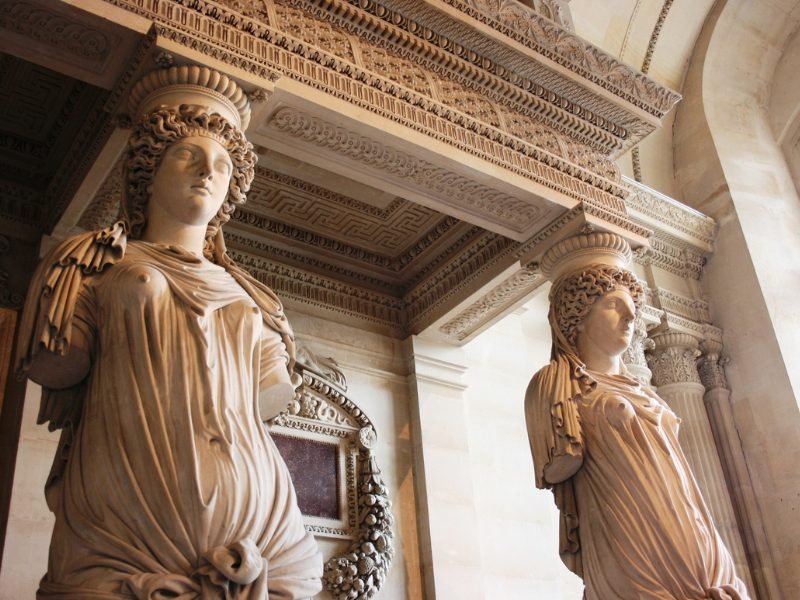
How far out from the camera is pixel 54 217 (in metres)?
4.70

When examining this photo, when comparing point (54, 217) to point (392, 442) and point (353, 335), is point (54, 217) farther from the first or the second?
point (392, 442)

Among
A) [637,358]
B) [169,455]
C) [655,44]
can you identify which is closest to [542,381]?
[169,455]

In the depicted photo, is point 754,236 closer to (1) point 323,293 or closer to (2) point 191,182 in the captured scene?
(1) point 323,293

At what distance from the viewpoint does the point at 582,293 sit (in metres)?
4.65

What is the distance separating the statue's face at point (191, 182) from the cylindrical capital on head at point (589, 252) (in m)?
2.26

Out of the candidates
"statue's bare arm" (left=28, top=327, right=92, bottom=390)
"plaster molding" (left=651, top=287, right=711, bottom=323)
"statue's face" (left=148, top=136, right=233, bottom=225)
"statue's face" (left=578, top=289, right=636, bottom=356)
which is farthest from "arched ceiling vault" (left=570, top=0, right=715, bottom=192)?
"statue's bare arm" (left=28, top=327, right=92, bottom=390)

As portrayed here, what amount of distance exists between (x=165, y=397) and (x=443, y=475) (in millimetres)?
3306

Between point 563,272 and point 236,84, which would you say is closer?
point 236,84

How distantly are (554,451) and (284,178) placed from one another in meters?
2.47

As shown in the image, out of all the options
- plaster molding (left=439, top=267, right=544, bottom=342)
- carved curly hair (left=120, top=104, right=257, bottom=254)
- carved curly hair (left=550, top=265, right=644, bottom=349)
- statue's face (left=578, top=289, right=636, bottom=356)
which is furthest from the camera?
plaster molding (left=439, top=267, right=544, bottom=342)

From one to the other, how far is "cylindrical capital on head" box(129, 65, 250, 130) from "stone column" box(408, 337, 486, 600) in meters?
2.74

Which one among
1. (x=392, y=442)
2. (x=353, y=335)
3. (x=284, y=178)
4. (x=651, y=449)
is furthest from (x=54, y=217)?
(x=651, y=449)

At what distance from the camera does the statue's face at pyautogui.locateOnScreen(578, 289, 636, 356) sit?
4.48 meters

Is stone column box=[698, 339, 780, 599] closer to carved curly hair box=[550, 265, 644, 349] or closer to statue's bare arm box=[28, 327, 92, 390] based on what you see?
carved curly hair box=[550, 265, 644, 349]
